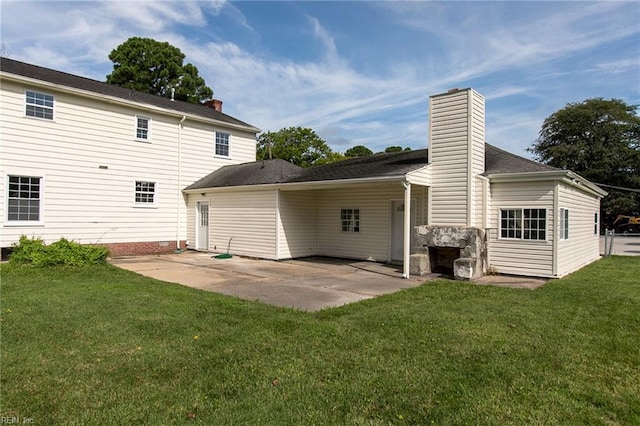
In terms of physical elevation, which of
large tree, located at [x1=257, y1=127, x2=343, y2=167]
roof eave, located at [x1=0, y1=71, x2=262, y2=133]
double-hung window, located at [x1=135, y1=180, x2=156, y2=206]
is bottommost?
double-hung window, located at [x1=135, y1=180, x2=156, y2=206]

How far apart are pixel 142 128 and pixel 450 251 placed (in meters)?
12.5

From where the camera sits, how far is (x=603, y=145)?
4078cm

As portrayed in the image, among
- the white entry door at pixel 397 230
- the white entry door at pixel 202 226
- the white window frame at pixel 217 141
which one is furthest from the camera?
the white window frame at pixel 217 141

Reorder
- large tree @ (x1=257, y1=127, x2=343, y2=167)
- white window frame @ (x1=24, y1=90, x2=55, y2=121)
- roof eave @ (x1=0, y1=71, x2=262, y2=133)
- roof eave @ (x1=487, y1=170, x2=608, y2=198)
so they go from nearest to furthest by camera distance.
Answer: roof eave @ (x1=487, y1=170, x2=608, y2=198), roof eave @ (x1=0, y1=71, x2=262, y2=133), white window frame @ (x1=24, y1=90, x2=55, y2=121), large tree @ (x1=257, y1=127, x2=343, y2=167)

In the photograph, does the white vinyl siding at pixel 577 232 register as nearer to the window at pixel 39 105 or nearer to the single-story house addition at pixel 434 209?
the single-story house addition at pixel 434 209

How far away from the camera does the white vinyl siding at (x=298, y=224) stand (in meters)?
14.2

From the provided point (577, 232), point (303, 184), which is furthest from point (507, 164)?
point (303, 184)

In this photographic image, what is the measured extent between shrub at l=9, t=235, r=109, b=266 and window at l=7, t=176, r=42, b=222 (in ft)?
7.54

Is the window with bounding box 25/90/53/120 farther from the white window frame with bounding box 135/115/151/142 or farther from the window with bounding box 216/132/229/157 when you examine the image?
the window with bounding box 216/132/229/157

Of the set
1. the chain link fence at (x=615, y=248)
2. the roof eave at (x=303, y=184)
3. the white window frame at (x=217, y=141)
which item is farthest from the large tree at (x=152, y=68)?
the chain link fence at (x=615, y=248)

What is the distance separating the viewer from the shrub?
10152mm

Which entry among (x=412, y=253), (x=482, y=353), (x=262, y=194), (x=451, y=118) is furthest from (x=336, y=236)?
(x=482, y=353)

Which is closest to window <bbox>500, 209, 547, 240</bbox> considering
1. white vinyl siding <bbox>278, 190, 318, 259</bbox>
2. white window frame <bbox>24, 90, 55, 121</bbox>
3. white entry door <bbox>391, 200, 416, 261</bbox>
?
white entry door <bbox>391, 200, 416, 261</bbox>

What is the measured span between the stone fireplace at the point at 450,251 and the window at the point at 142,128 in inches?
447
